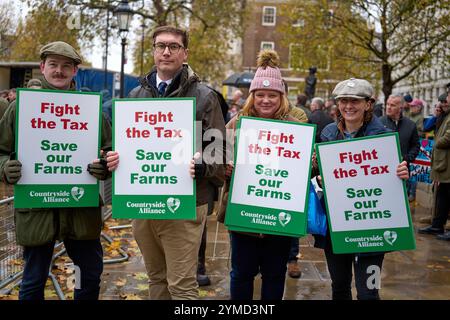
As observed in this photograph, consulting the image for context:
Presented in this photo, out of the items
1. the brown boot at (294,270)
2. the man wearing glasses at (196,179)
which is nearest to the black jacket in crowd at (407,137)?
the brown boot at (294,270)

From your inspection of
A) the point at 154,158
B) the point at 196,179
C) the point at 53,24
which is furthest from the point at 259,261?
the point at 53,24

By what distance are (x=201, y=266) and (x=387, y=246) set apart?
2409 millimetres

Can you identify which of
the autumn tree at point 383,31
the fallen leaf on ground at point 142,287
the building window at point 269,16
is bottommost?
the fallen leaf on ground at point 142,287

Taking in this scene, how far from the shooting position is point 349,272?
11.9 ft

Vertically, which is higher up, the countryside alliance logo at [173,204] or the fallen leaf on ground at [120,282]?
the countryside alliance logo at [173,204]

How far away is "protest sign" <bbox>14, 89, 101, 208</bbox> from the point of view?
3219 millimetres

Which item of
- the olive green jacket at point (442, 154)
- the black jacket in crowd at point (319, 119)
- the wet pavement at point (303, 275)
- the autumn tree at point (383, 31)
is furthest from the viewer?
the autumn tree at point (383, 31)

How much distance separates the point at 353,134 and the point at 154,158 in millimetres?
1448

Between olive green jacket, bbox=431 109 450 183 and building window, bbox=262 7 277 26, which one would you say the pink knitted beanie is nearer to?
olive green jacket, bbox=431 109 450 183

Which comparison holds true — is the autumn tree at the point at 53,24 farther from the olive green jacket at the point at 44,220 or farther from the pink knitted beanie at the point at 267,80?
the pink knitted beanie at the point at 267,80

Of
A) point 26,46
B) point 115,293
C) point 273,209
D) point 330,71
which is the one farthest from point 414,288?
point 26,46

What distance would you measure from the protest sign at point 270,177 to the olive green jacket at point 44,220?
0.96m

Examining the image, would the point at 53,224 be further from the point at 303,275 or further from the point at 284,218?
the point at 303,275

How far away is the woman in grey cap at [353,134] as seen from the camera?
3439 mm
